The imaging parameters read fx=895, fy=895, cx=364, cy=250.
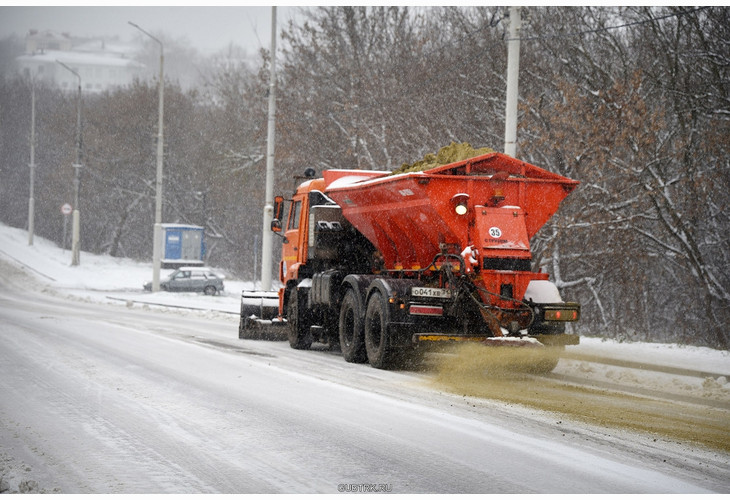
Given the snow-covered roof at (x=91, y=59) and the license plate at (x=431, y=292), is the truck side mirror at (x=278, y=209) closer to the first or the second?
the license plate at (x=431, y=292)

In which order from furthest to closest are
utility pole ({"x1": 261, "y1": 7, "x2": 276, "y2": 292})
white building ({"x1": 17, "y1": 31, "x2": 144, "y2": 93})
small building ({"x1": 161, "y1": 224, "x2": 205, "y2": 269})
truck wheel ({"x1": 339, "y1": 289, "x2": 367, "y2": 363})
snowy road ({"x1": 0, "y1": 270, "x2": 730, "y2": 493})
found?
small building ({"x1": 161, "y1": 224, "x2": 205, "y2": 269}), white building ({"x1": 17, "y1": 31, "x2": 144, "y2": 93}), utility pole ({"x1": 261, "y1": 7, "x2": 276, "y2": 292}), truck wheel ({"x1": 339, "y1": 289, "x2": 367, "y2": 363}), snowy road ({"x1": 0, "y1": 270, "x2": 730, "y2": 493})

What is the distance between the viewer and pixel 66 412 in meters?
8.46

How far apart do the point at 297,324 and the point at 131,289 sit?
1094 inches

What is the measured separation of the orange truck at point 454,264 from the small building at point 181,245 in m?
38.4

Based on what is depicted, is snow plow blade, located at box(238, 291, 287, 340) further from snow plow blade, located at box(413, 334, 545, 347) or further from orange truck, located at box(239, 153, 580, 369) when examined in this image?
snow plow blade, located at box(413, 334, 545, 347)

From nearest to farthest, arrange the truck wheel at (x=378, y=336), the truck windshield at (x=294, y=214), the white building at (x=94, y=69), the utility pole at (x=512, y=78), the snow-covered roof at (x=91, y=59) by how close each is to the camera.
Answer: the truck wheel at (x=378, y=336) → the truck windshield at (x=294, y=214) → the utility pole at (x=512, y=78) → the snow-covered roof at (x=91, y=59) → the white building at (x=94, y=69)

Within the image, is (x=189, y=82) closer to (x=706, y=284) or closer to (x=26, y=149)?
(x=26, y=149)

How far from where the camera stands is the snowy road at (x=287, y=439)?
19.5 ft

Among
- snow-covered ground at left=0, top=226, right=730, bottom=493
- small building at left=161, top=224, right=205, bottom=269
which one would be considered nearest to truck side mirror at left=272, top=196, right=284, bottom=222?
snow-covered ground at left=0, top=226, right=730, bottom=493

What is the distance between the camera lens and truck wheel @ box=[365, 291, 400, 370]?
40.1ft

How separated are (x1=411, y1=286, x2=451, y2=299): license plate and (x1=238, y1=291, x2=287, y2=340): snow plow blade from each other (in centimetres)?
626

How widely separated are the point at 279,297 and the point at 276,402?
8.19m

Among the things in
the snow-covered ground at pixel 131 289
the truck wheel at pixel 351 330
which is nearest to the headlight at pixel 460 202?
the truck wheel at pixel 351 330

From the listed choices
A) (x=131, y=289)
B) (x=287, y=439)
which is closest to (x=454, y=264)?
(x=287, y=439)
